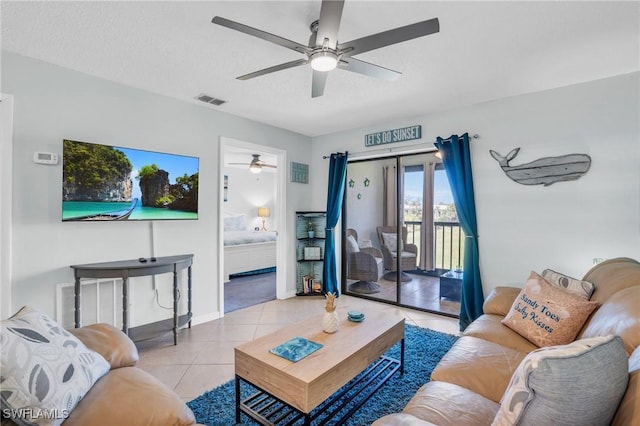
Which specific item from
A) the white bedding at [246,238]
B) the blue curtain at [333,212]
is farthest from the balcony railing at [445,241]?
the white bedding at [246,238]

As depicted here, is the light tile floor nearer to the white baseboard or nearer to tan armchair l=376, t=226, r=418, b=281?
the white baseboard

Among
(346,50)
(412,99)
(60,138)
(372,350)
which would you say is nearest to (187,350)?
(372,350)

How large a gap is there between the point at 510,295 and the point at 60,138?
4.06 m

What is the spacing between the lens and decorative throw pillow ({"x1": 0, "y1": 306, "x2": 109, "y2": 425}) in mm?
1004

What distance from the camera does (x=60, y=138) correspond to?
253 cm

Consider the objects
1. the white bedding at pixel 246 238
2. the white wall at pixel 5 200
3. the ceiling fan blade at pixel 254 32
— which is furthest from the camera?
the white bedding at pixel 246 238

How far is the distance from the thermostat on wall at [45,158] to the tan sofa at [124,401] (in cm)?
173

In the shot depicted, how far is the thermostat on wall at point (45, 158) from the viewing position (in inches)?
94.7

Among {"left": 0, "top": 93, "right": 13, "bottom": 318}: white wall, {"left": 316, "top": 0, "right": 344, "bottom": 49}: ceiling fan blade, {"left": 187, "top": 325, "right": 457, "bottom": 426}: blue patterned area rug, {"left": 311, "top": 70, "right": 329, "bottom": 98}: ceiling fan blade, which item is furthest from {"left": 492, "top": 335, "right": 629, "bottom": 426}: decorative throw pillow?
{"left": 0, "top": 93, "right": 13, "bottom": 318}: white wall

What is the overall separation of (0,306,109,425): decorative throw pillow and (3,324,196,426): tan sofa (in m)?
0.05

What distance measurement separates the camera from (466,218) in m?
3.35

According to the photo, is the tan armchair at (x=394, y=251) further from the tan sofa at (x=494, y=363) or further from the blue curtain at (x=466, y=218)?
the tan sofa at (x=494, y=363)

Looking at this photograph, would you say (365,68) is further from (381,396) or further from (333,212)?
(333,212)

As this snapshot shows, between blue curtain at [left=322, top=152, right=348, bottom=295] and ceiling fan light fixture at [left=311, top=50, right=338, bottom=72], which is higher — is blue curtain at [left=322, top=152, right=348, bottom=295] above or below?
below
